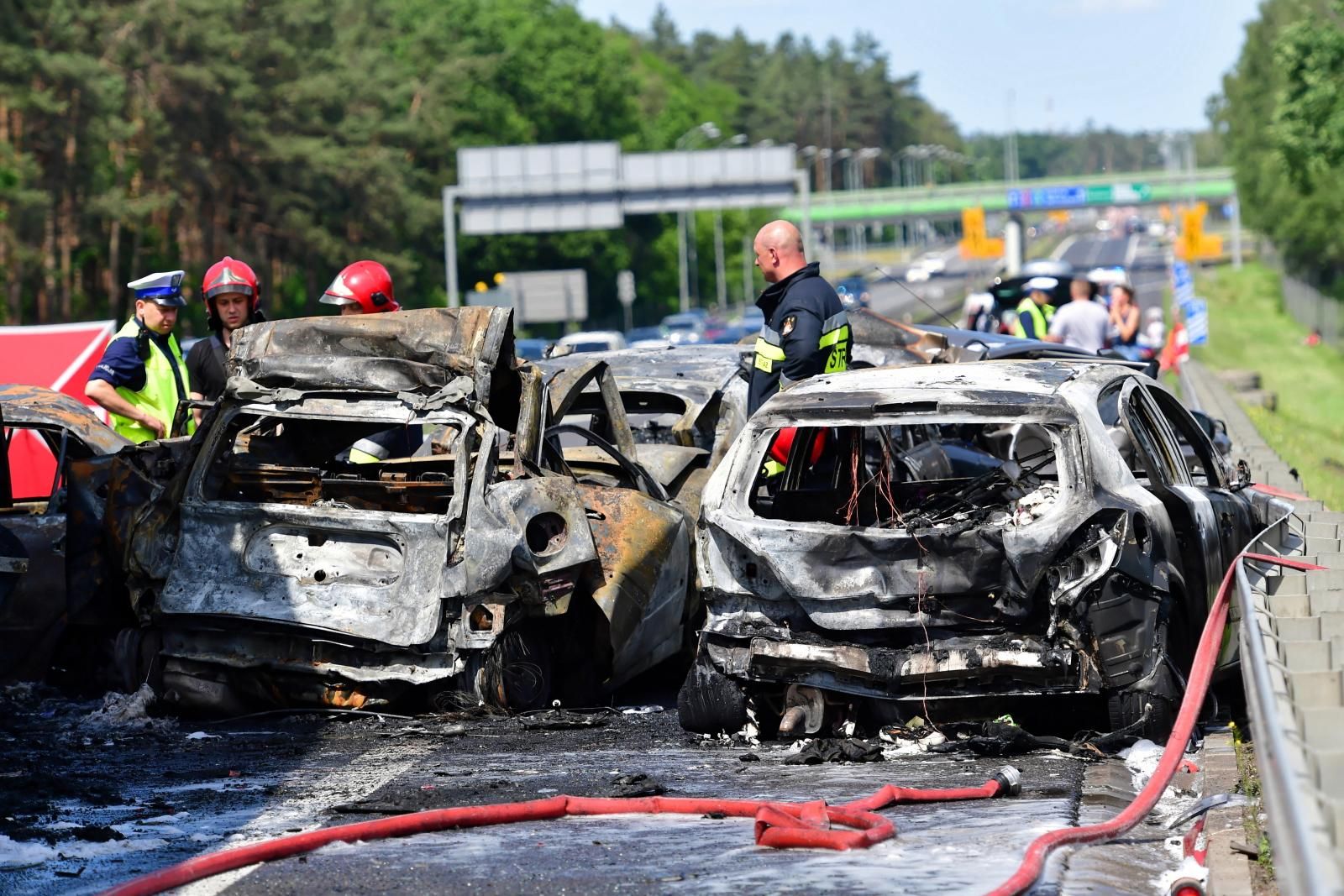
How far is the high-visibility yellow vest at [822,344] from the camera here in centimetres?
937

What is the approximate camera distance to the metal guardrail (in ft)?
11.6

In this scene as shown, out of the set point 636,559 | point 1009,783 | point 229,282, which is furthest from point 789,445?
point 229,282

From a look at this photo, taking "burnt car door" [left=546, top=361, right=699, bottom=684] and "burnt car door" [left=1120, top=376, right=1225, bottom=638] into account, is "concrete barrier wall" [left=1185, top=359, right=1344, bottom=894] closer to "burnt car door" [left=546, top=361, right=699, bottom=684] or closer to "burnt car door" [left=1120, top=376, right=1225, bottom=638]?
"burnt car door" [left=1120, top=376, right=1225, bottom=638]

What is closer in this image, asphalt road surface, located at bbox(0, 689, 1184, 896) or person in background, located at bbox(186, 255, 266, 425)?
asphalt road surface, located at bbox(0, 689, 1184, 896)

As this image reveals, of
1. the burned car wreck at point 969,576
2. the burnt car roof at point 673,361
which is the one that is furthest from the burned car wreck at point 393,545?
the burnt car roof at point 673,361

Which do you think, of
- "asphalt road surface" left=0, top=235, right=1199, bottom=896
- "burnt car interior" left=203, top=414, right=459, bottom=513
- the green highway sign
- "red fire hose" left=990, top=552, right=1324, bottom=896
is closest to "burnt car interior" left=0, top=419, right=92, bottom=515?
"burnt car interior" left=203, top=414, right=459, bottom=513

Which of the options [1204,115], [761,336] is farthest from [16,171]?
[1204,115]

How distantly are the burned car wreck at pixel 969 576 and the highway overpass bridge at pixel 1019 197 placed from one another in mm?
104092

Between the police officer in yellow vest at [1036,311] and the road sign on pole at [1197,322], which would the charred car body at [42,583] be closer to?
the police officer in yellow vest at [1036,311]

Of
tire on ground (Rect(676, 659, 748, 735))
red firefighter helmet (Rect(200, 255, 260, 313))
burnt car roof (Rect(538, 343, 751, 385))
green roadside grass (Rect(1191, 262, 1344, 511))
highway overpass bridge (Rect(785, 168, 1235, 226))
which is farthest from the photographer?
highway overpass bridge (Rect(785, 168, 1235, 226))

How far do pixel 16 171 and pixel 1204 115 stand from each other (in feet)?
379

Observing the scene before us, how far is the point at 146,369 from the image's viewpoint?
35.5 ft

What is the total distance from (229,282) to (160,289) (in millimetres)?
408

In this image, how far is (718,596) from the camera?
7758 mm
